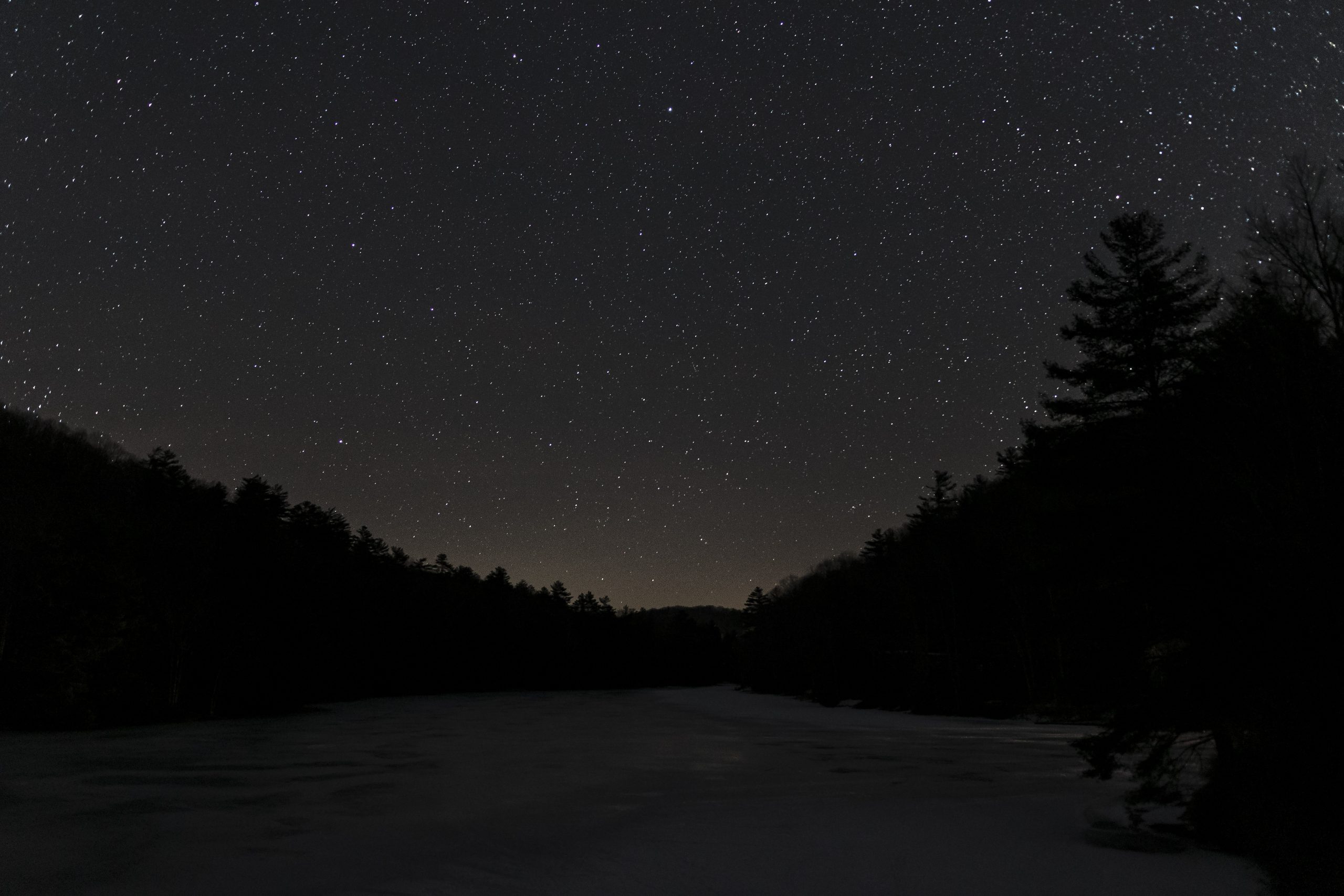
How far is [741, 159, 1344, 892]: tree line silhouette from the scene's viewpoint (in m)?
10.4

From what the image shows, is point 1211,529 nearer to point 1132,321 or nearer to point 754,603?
point 1132,321

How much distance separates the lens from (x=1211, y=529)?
12.7 metres

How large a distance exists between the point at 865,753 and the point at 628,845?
1877cm

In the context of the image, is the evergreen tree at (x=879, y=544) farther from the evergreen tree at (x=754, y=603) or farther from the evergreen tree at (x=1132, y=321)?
the evergreen tree at (x=1132, y=321)

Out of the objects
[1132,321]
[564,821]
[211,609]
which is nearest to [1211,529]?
[1132,321]

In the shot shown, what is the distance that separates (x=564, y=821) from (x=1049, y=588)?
424 inches

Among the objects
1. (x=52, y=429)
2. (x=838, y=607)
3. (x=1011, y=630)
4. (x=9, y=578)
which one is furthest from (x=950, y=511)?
(x=52, y=429)

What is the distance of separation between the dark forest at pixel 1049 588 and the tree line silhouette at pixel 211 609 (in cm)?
23

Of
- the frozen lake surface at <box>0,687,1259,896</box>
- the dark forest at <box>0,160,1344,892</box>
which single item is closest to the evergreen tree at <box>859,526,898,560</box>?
the dark forest at <box>0,160,1344,892</box>

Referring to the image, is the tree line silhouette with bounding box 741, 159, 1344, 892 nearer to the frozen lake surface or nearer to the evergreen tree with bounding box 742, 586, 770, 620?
the frozen lake surface

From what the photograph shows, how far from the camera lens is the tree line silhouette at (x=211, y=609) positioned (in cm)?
4150

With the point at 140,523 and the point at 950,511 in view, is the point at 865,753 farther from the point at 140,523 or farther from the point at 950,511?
the point at 950,511

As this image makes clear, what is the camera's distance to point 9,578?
40500 mm

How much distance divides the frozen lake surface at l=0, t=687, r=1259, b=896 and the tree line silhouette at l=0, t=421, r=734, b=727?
8.78 meters
